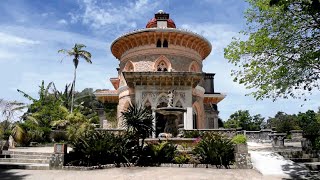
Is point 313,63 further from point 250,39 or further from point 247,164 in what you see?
point 247,164

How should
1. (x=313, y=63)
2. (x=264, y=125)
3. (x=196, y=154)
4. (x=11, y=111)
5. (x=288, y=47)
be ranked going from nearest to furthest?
(x=313, y=63) < (x=288, y=47) < (x=196, y=154) < (x=11, y=111) < (x=264, y=125)

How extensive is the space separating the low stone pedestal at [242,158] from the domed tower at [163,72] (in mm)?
8594

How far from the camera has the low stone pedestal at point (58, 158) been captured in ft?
37.6

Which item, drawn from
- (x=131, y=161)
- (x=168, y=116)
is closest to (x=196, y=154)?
(x=131, y=161)

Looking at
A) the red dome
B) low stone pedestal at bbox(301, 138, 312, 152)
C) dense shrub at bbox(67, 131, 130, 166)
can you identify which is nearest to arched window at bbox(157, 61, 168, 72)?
the red dome

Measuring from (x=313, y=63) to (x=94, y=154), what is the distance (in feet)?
30.1

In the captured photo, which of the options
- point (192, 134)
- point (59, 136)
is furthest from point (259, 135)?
point (59, 136)

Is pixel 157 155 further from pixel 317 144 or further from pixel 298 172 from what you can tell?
pixel 317 144

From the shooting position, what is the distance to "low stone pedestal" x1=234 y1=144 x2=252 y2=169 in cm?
1141

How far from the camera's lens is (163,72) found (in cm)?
2130

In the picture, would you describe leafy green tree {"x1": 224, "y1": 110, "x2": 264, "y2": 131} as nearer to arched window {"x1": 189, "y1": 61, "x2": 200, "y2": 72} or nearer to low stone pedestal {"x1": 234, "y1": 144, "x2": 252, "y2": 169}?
arched window {"x1": 189, "y1": 61, "x2": 200, "y2": 72}

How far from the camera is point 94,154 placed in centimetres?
1178

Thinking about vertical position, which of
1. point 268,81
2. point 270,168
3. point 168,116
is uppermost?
point 268,81

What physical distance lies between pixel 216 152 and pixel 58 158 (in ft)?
20.7
